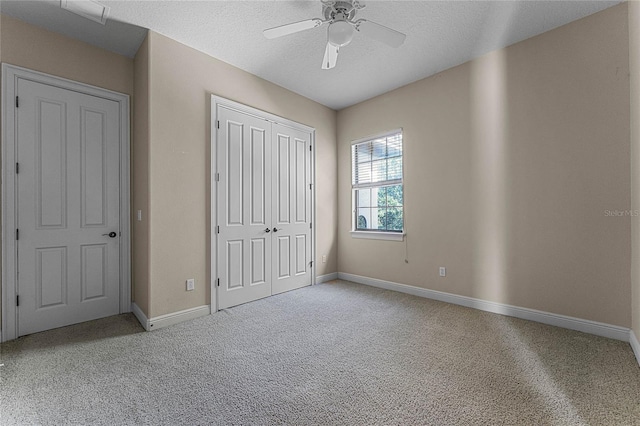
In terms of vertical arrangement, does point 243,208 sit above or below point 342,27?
below

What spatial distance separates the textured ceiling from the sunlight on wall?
0.31m

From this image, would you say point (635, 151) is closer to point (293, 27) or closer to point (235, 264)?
point (293, 27)

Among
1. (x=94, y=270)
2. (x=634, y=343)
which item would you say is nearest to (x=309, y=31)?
(x=94, y=270)

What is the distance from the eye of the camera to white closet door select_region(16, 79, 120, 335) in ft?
8.66

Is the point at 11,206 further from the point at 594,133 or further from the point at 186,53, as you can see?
the point at 594,133

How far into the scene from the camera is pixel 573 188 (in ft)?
8.63

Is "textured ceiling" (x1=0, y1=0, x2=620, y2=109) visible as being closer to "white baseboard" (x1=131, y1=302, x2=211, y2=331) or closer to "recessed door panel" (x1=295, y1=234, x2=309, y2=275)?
"recessed door panel" (x1=295, y1=234, x2=309, y2=275)

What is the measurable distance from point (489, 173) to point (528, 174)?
37 cm

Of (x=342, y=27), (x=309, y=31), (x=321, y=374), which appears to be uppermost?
(x=309, y=31)

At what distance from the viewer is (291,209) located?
4121mm

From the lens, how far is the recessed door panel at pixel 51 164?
2.71 metres

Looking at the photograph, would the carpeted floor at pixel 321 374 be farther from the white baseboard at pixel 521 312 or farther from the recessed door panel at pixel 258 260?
the recessed door panel at pixel 258 260

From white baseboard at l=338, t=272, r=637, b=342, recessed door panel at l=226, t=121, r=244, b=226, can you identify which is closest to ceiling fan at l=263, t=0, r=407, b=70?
recessed door panel at l=226, t=121, r=244, b=226

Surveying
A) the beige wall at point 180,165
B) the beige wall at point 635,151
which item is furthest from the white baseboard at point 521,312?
the beige wall at point 180,165
